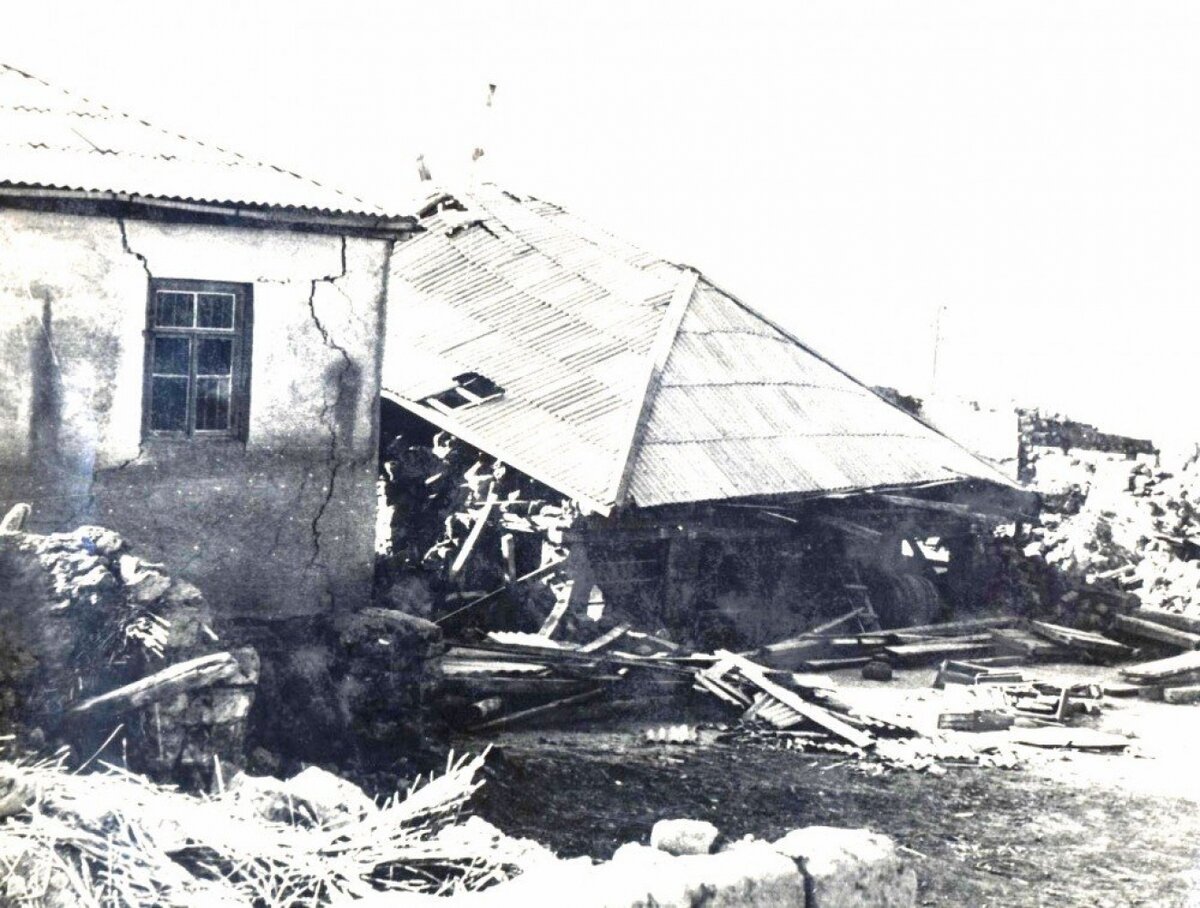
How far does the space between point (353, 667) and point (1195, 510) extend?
15.9m

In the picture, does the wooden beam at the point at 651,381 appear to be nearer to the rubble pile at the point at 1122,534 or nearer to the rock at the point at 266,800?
the rubble pile at the point at 1122,534

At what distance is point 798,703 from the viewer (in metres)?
13.3

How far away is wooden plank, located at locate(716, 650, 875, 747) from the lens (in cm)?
1273

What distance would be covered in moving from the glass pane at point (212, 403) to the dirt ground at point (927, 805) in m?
3.79

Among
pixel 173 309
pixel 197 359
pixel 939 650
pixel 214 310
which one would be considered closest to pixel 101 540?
pixel 197 359

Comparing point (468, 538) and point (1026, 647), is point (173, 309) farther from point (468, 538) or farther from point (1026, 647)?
point (1026, 647)

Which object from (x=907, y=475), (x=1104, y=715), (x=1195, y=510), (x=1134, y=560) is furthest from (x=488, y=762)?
(x=1195, y=510)

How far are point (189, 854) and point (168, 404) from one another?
6.07 m

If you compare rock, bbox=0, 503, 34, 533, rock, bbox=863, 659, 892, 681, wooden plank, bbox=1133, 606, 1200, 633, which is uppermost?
rock, bbox=0, 503, 34, 533

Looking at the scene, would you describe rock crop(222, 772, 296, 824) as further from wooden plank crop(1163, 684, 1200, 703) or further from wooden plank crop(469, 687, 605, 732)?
wooden plank crop(1163, 684, 1200, 703)

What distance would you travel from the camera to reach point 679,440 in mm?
16172

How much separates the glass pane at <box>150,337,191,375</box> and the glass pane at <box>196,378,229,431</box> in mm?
212

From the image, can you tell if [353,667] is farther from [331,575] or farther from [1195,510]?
[1195,510]

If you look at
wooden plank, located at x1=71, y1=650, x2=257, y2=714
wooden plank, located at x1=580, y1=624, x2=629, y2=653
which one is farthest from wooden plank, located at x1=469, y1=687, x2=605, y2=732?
wooden plank, located at x1=71, y1=650, x2=257, y2=714
